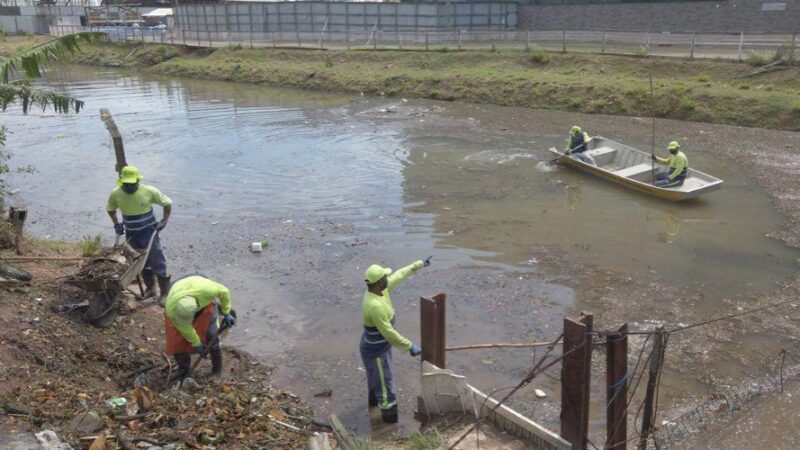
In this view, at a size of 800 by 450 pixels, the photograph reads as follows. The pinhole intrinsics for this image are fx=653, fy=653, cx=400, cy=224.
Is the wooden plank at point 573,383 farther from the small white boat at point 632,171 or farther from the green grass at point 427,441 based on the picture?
the small white boat at point 632,171

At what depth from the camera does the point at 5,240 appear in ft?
33.1

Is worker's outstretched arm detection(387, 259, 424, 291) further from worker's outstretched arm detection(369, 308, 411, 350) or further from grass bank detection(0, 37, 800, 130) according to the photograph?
grass bank detection(0, 37, 800, 130)

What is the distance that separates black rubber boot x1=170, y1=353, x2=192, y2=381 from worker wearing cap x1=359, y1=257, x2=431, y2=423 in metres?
2.09

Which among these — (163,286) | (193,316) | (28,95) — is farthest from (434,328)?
(28,95)

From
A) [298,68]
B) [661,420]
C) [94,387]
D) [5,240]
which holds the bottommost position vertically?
[661,420]

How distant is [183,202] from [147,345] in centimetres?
787

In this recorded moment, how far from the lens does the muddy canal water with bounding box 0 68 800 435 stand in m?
9.48

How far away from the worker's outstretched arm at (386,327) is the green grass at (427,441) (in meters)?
0.94

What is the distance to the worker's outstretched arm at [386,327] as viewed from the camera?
6.93 metres

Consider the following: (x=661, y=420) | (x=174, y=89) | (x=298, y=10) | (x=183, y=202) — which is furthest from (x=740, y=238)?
(x=298, y=10)

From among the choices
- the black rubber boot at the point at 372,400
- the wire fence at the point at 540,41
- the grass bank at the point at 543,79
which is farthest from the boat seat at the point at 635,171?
the wire fence at the point at 540,41

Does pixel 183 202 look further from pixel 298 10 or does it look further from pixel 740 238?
pixel 298 10

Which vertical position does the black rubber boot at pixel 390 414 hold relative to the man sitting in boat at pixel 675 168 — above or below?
below

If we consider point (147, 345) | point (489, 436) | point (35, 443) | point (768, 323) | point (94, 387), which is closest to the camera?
point (35, 443)
